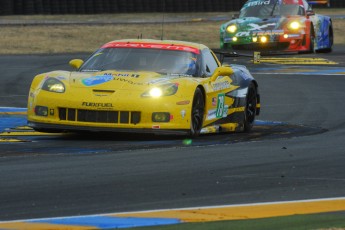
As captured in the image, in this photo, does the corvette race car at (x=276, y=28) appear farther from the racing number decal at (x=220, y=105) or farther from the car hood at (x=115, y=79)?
the car hood at (x=115, y=79)

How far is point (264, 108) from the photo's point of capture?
1577 cm

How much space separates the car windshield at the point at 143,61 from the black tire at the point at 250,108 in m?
1.09

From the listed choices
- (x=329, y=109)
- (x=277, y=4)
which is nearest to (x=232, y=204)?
(x=329, y=109)

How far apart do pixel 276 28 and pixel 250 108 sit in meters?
12.0

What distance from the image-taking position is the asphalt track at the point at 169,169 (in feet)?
23.5

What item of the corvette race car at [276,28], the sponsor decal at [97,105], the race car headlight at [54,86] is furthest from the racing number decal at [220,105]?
the corvette race car at [276,28]

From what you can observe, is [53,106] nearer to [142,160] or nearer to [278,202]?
[142,160]

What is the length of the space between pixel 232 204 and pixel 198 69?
5.47m

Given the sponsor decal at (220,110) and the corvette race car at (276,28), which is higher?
the sponsor decal at (220,110)

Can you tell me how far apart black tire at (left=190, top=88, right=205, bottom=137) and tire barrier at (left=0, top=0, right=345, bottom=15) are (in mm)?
26934

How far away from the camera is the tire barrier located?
3853cm

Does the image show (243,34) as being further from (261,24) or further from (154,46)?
(154,46)

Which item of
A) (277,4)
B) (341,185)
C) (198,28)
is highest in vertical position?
(341,185)

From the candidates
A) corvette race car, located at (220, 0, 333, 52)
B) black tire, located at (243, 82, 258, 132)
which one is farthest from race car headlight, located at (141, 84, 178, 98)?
corvette race car, located at (220, 0, 333, 52)
